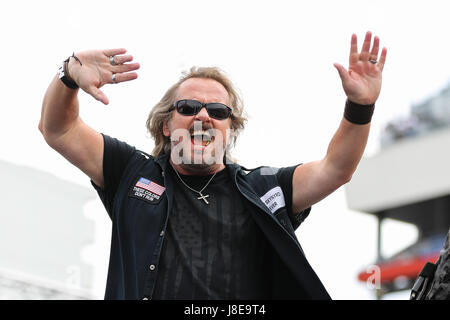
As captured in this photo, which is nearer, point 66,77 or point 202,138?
point 66,77

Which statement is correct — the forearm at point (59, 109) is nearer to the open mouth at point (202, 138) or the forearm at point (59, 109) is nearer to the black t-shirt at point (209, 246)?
the black t-shirt at point (209, 246)

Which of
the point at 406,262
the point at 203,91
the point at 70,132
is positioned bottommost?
the point at 70,132

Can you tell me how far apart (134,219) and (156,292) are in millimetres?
367

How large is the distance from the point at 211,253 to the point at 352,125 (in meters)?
0.83

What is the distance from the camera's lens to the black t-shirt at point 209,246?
11.4 feet

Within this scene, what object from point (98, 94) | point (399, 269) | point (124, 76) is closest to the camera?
point (98, 94)

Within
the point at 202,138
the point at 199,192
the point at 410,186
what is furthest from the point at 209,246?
the point at 410,186

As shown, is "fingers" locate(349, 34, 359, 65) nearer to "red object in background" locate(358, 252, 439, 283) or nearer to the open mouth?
the open mouth

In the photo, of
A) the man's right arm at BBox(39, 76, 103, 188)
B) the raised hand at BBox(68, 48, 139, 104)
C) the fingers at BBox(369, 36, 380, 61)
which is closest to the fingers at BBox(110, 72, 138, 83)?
the raised hand at BBox(68, 48, 139, 104)

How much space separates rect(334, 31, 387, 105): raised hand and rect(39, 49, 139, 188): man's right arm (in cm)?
94

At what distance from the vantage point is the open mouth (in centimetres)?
392

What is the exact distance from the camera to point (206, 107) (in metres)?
4.00

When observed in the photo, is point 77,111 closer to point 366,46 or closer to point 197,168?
point 197,168

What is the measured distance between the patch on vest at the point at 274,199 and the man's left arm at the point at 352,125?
11 cm
